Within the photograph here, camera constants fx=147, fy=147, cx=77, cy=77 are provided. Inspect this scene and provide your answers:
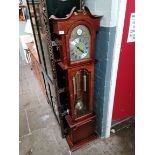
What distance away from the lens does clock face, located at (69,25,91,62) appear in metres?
1.09

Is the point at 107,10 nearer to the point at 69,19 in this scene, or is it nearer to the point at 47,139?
the point at 69,19

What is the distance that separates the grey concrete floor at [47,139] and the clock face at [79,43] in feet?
3.35

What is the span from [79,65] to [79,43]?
0.18 meters

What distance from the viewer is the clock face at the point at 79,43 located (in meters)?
1.09

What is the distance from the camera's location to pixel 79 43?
1.14 meters

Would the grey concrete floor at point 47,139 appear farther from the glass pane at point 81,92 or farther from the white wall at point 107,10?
the white wall at point 107,10

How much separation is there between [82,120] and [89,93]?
11.8 inches

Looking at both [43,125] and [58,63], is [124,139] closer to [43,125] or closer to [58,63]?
[43,125]

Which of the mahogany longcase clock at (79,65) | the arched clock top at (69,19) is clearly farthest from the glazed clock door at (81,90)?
the arched clock top at (69,19)

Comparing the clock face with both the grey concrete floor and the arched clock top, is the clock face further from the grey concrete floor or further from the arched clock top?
the grey concrete floor

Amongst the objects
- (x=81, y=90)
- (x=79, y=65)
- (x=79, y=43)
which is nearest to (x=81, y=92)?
(x=81, y=90)
